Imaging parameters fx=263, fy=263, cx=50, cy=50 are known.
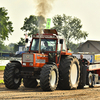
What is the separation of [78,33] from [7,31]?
1399 inches

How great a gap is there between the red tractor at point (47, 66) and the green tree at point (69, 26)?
2775 inches

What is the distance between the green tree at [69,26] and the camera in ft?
276

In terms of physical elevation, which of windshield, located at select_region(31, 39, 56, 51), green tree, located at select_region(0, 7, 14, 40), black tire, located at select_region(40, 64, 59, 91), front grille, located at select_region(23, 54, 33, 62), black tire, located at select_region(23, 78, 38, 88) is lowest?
black tire, located at select_region(23, 78, 38, 88)

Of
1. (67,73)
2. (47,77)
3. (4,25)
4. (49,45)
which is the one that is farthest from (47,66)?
(4,25)

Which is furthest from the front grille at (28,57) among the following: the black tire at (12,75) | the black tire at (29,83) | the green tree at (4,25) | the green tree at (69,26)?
the green tree at (69,26)

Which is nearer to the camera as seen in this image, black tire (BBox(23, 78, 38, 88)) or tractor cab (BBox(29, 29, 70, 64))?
tractor cab (BBox(29, 29, 70, 64))

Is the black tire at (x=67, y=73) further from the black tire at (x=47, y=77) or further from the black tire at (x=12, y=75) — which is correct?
the black tire at (x=12, y=75)

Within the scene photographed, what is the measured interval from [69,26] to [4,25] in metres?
33.9

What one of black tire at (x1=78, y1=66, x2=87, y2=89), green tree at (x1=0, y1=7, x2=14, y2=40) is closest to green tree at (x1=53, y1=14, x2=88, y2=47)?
green tree at (x1=0, y1=7, x2=14, y2=40)

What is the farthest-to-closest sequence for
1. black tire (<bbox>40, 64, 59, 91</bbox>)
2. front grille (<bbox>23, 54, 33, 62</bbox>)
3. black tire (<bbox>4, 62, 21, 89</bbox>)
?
black tire (<bbox>4, 62, 21, 89</bbox>), front grille (<bbox>23, 54, 33, 62</bbox>), black tire (<bbox>40, 64, 59, 91</bbox>)

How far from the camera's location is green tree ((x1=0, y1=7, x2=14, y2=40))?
5612cm

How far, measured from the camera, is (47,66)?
1180 cm

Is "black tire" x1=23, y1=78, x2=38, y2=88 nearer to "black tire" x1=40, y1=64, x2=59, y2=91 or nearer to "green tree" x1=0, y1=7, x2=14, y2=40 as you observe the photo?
"black tire" x1=40, y1=64, x2=59, y2=91

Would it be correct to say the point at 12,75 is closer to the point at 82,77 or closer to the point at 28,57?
the point at 28,57
